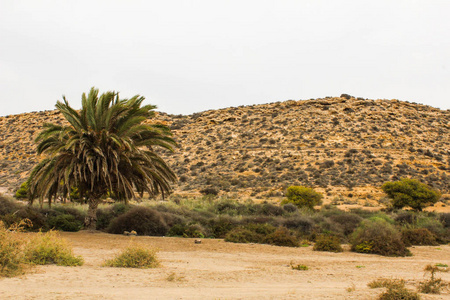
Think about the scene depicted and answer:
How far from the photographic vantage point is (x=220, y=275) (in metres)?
8.49

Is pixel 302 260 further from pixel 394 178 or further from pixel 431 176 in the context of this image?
pixel 431 176

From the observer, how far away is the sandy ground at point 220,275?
631 centimetres

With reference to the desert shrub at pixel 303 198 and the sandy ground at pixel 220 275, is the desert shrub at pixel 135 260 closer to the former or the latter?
the sandy ground at pixel 220 275

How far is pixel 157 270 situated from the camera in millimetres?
8734

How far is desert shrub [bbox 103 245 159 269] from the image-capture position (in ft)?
29.6

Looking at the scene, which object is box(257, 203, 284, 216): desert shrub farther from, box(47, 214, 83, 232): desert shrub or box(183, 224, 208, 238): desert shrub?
box(47, 214, 83, 232): desert shrub

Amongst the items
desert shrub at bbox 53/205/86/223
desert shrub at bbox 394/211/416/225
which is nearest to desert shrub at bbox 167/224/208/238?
desert shrub at bbox 53/205/86/223

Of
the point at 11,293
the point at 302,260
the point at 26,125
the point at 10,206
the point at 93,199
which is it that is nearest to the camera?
the point at 11,293

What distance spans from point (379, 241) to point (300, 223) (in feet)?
15.5

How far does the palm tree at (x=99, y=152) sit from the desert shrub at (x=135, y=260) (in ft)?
18.7

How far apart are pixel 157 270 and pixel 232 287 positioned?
2.31m

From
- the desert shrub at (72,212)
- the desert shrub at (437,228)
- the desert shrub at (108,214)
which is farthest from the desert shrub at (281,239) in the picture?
the desert shrub at (72,212)

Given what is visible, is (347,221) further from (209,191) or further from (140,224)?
(209,191)

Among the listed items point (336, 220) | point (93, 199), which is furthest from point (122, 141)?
point (336, 220)
